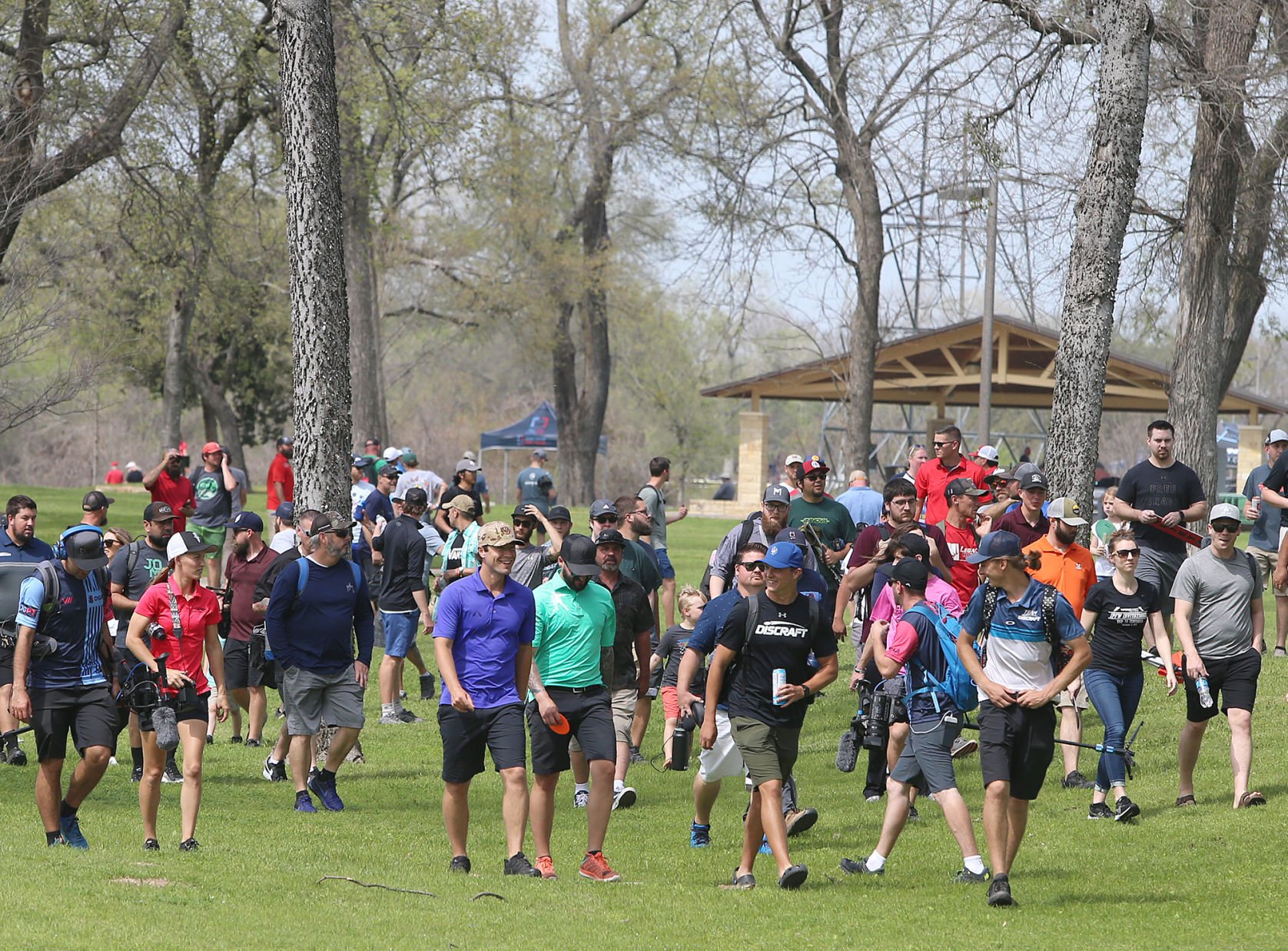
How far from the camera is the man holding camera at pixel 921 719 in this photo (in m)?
8.09

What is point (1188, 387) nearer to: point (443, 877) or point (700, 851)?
point (700, 851)

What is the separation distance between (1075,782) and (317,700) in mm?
5355

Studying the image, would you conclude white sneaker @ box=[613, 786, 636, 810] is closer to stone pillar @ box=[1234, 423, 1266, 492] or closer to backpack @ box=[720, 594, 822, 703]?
backpack @ box=[720, 594, 822, 703]

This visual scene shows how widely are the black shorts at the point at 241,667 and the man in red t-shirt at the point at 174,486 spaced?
5.60 m

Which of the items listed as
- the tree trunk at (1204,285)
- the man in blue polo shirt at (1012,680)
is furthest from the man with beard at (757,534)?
the tree trunk at (1204,285)

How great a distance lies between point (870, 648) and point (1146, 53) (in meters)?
6.24

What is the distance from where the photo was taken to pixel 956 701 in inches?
326

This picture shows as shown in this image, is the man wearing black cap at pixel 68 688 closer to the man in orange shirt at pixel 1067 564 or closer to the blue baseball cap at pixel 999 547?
the blue baseball cap at pixel 999 547

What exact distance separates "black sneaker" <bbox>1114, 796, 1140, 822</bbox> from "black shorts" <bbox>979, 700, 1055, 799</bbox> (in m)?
2.16

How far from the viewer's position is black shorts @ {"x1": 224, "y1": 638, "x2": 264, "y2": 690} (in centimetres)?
1206

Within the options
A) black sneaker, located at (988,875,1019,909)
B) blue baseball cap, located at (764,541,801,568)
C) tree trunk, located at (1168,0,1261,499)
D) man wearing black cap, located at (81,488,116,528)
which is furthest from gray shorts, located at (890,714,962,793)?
tree trunk, located at (1168,0,1261,499)

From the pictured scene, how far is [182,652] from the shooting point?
894 cm

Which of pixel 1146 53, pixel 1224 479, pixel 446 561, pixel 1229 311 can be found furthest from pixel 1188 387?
pixel 1224 479

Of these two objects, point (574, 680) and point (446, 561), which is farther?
point (446, 561)
